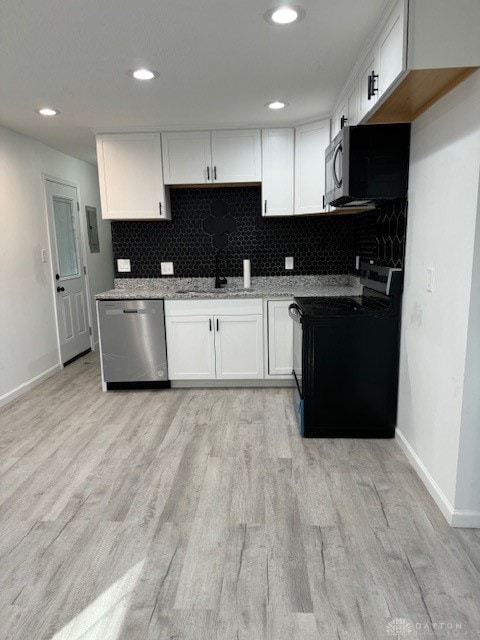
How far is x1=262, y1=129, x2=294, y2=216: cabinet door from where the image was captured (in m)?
3.72

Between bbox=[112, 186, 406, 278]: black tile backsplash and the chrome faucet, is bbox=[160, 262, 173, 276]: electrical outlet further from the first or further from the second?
the chrome faucet

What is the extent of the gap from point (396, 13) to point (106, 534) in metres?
2.56

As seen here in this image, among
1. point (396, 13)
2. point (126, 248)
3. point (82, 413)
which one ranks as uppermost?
point (396, 13)

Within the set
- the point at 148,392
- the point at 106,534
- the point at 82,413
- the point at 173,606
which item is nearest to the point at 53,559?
the point at 106,534

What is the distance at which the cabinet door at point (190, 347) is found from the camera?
3691 mm

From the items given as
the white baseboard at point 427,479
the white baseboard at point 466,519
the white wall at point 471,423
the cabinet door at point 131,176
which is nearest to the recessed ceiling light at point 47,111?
the cabinet door at point 131,176

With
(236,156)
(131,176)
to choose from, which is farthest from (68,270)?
(236,156)

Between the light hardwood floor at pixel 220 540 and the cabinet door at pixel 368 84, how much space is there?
6.52 ft

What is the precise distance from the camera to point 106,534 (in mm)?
1913

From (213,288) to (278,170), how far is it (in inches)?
48.6

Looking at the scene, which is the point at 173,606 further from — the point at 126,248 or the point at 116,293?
the point at 126,248

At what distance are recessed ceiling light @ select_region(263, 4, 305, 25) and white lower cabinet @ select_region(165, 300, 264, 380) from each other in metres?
2.07

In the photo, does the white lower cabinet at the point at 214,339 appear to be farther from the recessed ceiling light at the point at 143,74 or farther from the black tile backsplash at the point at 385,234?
the recessed ceiling light at the point at 143,74

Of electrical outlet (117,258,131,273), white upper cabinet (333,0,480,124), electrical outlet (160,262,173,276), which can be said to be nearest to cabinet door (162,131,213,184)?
electrical outlet (160,262,173,276)
